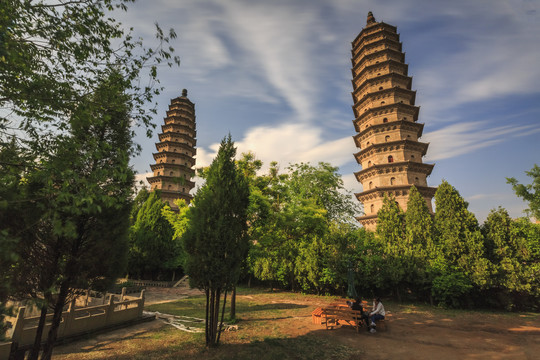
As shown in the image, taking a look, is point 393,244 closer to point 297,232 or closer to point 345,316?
point 297,232

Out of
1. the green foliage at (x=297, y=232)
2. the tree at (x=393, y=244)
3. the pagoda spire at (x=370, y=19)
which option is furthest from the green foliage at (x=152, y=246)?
the pagoda spire at (x=370, y=19)

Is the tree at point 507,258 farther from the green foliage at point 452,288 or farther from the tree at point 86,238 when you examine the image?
the tree at point 86,238

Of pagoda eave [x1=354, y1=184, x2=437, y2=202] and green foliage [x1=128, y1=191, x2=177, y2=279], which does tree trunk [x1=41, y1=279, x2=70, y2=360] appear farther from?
pagoda eave [x1=354, y1=184, x2=437, y2=202]

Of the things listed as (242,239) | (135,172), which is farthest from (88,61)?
(242,239)

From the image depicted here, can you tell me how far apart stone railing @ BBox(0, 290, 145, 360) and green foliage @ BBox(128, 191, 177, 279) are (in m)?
13.8

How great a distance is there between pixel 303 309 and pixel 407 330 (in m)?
4.95

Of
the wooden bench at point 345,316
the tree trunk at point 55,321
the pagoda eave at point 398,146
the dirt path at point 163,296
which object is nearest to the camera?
the tree trunk at point 55,321

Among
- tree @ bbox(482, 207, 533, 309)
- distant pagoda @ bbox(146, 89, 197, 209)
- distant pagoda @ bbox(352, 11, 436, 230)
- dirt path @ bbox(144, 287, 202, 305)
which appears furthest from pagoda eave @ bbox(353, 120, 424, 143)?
distant pagoda @ bbox(146, 89, 197, 209)

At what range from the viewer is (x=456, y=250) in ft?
45.2

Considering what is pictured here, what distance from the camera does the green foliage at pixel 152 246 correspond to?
901 inches

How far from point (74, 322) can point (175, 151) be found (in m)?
31.8

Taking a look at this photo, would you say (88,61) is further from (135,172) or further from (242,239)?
(242,239)

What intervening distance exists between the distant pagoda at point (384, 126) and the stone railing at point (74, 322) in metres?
21.1

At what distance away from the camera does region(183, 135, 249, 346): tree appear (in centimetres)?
665
